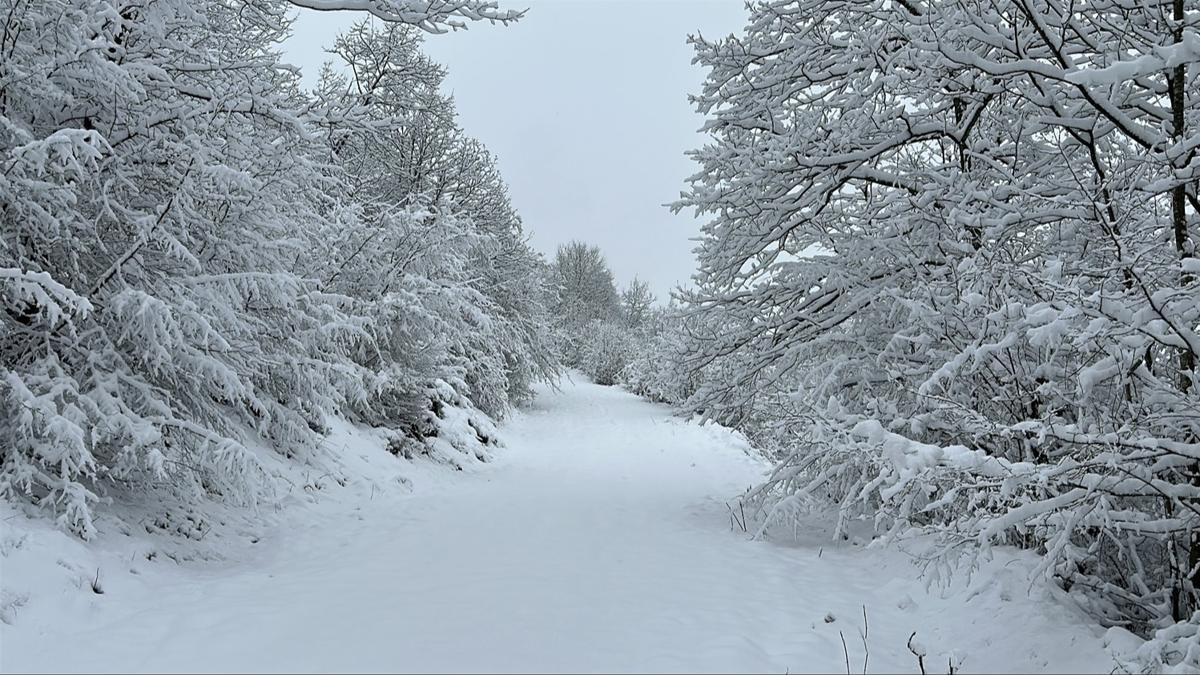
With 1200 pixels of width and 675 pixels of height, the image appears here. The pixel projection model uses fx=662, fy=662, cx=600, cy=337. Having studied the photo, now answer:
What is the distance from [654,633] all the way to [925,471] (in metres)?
1.95

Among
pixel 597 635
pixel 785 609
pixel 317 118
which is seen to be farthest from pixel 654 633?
pixel 317 118

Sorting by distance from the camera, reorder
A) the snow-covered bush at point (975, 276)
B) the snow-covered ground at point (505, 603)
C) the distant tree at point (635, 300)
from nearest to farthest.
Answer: the snow-covered bush at point (975, 276) → the snow-covered ground at point (505, 603) → the distant tree at point (635, 300)

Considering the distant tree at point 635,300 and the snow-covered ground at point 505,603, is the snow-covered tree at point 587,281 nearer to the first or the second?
the distant tree at point 635,300

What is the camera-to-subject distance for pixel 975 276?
3.53 metres

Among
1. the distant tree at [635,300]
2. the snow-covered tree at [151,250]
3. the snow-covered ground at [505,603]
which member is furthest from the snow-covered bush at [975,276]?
the distant tree at [635,300]

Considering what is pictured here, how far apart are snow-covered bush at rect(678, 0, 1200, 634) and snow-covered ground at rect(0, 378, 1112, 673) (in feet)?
1.92

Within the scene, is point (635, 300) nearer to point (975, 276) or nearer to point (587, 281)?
point (587, 281)

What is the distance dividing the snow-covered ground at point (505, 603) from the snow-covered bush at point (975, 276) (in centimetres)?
59

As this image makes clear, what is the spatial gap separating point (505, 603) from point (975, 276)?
346 centimetres

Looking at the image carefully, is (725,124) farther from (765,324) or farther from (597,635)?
(597,635)

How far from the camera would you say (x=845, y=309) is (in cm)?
600

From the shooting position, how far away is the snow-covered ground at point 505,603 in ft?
11.4

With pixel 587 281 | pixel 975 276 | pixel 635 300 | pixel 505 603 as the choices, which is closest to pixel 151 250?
pixel 505 603

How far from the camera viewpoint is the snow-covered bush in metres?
2.83
